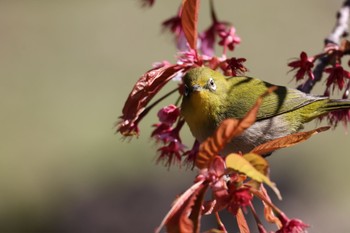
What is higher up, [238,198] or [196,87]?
[196,87]

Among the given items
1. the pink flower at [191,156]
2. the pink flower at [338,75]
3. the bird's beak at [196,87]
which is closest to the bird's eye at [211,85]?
the bird's beak at [196,87]

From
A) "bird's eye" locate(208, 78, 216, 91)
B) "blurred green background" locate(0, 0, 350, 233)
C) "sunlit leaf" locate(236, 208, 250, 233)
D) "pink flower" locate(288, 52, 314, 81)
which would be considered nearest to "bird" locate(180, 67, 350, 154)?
"bird's eye" locate(208, 78, 216, 91)

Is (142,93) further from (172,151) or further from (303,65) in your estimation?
(303,65)

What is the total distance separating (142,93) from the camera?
2.96m

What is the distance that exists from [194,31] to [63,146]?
798cm

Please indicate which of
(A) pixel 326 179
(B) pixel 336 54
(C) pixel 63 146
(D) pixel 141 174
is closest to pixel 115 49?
(C) pixel 63 146

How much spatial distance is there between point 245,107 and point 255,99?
0.08 metres

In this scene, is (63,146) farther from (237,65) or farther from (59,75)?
Answer: (237,65)

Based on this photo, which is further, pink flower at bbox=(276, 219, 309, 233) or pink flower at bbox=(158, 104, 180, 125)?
pink flower at bbox=(158, 104, 180, 125)

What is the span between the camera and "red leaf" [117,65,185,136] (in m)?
2.94

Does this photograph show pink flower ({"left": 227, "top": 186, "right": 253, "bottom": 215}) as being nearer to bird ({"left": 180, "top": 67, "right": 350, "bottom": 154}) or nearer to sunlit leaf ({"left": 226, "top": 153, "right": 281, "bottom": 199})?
sunlit leaf ({"left": 226, "top": 153, "right": 281, "bottom": 199})

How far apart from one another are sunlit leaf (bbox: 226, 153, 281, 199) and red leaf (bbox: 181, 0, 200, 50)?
96 centimetres

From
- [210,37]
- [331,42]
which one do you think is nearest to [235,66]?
[331,42]

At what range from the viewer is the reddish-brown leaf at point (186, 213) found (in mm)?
2244
